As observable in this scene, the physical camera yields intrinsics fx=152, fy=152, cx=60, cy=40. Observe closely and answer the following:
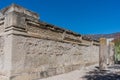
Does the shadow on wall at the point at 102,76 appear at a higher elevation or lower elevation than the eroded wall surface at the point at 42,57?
lower

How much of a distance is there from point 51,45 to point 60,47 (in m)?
0.71

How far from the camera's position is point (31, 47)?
594 centimetres

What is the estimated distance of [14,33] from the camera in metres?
5.25

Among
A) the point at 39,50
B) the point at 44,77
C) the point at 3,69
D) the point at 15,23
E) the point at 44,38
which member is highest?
the point at 15,23

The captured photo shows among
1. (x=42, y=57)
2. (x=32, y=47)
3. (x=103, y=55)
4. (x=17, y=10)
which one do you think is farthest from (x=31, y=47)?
(x=103, y=55)

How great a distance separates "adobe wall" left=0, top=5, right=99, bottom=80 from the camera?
5.28 meters

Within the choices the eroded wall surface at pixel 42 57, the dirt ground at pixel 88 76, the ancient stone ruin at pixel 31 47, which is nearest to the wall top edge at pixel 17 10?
the ancient stone ruin at pixel 31 47

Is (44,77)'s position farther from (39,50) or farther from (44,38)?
(44,38)

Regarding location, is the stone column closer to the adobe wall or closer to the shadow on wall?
the adobe wall

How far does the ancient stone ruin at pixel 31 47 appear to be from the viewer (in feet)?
17.3

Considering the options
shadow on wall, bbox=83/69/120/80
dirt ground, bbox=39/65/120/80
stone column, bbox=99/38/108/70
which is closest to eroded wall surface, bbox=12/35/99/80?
dirt ground, bbox=39/65/120/80

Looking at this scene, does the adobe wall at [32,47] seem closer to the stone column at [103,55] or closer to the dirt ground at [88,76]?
the dirt ground at [88,76]

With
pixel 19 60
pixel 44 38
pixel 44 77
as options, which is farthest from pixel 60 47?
pixel 19 60

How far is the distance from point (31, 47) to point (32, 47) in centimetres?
5
